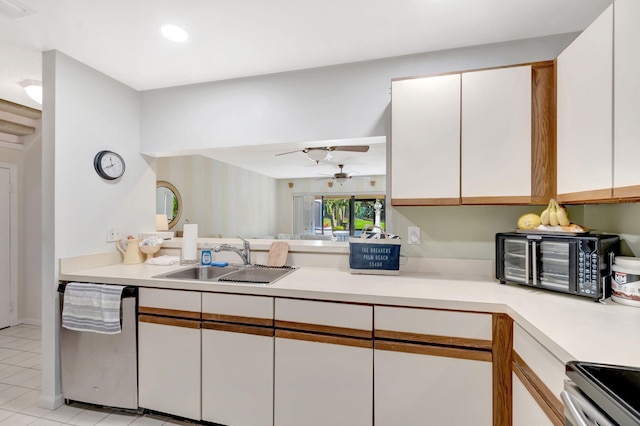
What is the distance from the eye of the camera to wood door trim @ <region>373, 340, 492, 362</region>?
53.4 inches

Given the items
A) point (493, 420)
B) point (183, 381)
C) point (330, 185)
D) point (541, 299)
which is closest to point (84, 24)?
point (183, 381)

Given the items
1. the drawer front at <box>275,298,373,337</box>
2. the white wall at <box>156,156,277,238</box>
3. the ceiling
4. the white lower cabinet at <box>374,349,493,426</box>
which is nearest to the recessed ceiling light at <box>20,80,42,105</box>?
the ceiling

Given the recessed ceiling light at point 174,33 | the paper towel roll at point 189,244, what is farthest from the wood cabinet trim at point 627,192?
the paper towel roll at point 189,244

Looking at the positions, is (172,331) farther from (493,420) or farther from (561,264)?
(561,264)

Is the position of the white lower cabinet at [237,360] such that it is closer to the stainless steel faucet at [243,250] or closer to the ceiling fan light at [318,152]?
the stainless steel faucet at [243,250]

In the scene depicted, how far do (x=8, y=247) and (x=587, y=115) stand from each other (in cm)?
512

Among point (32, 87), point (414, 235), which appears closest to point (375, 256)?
point (414, 235)

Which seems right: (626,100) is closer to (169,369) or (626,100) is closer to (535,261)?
(535,261)

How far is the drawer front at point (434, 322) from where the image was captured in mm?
1359

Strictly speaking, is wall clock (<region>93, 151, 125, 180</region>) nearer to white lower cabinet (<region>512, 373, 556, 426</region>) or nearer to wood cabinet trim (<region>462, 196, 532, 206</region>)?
wood cabinet trim (<region>462, 196, 532, 206</region>)

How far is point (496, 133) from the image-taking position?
5.37ft

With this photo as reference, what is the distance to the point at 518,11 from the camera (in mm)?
1581

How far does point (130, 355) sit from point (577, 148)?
2705mm

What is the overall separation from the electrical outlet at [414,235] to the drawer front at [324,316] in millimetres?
730
